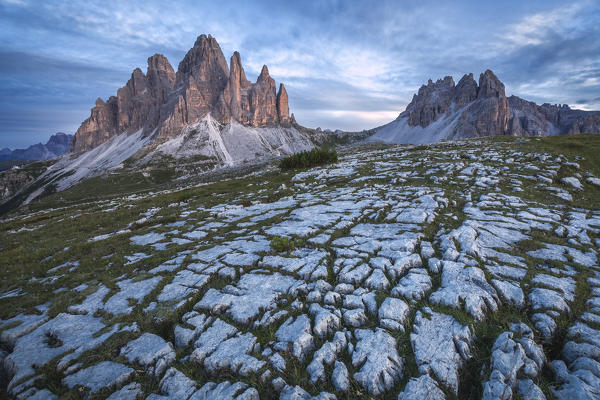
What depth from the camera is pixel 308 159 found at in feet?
102

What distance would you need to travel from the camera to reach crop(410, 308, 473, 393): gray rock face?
3953mm

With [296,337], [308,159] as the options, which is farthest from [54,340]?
[308,159]

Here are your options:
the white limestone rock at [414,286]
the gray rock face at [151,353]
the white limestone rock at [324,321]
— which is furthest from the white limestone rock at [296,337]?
the white limestone rock at [414,286]

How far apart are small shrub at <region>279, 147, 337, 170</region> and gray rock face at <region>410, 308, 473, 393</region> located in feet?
88.6

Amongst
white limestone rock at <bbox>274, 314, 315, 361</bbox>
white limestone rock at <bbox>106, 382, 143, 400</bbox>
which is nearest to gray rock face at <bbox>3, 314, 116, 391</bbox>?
white limestone rock at <bbox>106, 382, 143, 400</bbox>

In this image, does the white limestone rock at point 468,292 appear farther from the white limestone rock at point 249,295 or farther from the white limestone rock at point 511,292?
the white limestone rock at point 249,295

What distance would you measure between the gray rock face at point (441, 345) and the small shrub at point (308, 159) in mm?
27004

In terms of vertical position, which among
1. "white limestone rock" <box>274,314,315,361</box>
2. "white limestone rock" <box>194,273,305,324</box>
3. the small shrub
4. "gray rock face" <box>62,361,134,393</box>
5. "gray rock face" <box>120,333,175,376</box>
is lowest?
"gray rock face" <box>62,361,134,393</box>

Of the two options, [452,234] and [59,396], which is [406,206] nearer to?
[452,234]

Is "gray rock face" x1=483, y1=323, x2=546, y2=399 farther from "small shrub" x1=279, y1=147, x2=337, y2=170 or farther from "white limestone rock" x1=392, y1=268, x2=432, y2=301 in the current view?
"small shrub" x1=279, y1=147, x2=337, y2=170

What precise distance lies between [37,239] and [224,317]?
1787 cm

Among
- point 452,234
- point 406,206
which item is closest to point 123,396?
point 452,234

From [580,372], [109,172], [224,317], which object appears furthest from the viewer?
[109,172]

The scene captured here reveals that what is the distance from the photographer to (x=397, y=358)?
4.23 m
